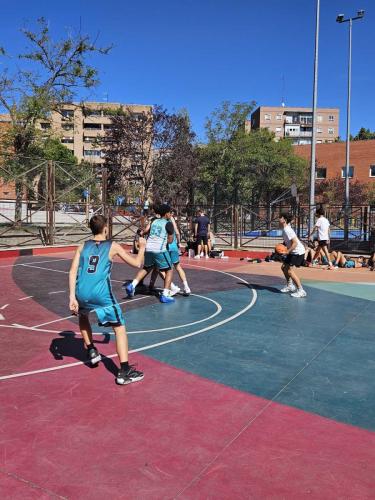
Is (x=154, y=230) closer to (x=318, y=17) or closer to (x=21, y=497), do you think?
(x=21, y=497)

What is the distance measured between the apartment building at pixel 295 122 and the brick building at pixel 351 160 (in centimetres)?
4921

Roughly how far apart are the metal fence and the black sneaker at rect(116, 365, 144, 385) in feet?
45.4

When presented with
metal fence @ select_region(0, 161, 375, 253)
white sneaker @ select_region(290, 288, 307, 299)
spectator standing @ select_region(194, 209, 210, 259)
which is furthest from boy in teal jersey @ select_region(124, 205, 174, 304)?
metal fence @ select_region(0, 161, 375, 253)

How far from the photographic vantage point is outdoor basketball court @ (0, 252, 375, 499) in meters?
3.14

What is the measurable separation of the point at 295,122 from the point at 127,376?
340 ft

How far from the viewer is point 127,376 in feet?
15.7

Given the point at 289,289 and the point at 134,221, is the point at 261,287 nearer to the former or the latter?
the point at 289,289

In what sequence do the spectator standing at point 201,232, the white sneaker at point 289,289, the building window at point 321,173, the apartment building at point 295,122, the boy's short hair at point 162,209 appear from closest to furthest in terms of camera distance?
the boy's short hair at point 162,209, the white sneaker at point 289,289, the spectator standing at point 201,232, the building window at point 321,173, the apartment building at point 295,122

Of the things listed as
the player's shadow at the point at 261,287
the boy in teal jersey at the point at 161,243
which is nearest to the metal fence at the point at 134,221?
the player's shadow at the point at 261,287

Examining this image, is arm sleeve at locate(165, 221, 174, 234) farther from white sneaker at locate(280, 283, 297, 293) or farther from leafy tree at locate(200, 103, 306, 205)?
leafy tree at locate(200, 103, 306, 205)

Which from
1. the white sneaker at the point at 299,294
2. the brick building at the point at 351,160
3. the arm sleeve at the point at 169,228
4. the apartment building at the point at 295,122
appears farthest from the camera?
the apartment building at the point at 295,122

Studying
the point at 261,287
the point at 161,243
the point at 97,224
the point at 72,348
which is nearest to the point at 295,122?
the point at 261,287

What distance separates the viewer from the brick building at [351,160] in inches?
1950

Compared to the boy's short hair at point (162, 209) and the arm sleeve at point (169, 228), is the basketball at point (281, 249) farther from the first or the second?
the boy's short hair at point (162, 209)
